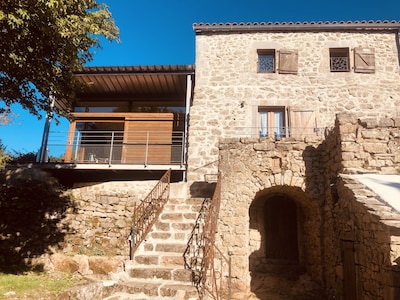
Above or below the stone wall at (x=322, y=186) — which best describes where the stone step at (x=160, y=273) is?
below

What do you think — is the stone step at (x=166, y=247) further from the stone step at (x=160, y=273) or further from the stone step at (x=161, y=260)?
the stone step at (x=160, y=273)

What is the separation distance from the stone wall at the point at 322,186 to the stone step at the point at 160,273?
180 cm

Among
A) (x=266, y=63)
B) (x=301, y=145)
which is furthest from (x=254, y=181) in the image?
(x=266, y=63)

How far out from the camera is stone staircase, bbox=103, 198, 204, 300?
453cm

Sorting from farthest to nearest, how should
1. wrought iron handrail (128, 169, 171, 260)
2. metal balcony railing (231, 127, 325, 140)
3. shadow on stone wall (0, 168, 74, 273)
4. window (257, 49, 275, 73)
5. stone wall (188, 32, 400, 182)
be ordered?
1. window (257, 49, 275, 73)
2. stone wall (188, 32, 400, 182)
3. metal balcony railing (231, 127, 325, 140)
4. shadow on stone wall (0, 168, 74, 273)
5. wrought iron handrail (128, 169, 171, 260)

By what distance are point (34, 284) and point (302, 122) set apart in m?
9.33

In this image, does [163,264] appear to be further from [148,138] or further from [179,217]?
[148,138]

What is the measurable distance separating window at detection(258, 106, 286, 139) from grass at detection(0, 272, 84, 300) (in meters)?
7.72

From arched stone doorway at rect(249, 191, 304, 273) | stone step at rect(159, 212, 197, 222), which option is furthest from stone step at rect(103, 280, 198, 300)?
arched stone doorway at rect(249, 191, 304, 273)

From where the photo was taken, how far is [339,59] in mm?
11102

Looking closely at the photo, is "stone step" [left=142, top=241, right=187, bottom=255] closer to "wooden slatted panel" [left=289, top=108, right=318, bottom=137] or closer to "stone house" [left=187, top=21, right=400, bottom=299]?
"stone house" [left=187, top=21, right=400, bottom=299]

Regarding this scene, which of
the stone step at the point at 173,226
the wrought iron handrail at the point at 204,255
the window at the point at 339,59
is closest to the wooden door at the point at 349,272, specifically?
the wrought iron handrail at the point at 204,255

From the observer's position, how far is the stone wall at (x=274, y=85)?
10.4 metres

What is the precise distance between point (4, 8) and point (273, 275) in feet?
30.1
